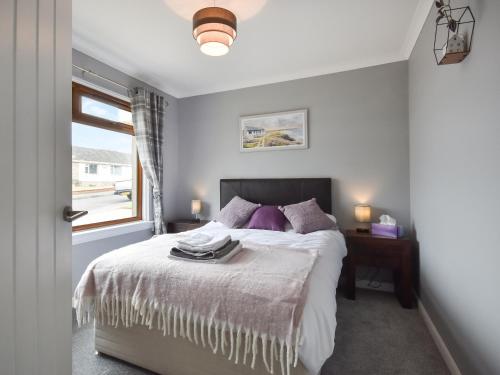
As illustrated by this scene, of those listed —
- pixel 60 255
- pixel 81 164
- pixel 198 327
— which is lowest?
pixel 198 327

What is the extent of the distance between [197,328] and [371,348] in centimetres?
137

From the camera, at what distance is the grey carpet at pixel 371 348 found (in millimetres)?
1652

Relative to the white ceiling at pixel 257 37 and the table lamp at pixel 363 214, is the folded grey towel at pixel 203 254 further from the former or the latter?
the white ceiling at pixel 257 37

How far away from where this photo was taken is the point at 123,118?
127 inches

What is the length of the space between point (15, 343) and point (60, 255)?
274 millimetres

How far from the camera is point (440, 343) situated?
5.98 feet

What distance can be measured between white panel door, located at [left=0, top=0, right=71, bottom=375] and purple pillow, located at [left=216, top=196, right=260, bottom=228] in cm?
215

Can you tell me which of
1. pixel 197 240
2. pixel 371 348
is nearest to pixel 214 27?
pixel 197 240

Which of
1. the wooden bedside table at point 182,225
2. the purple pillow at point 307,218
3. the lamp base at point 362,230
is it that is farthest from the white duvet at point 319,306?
the wooden bedside table at point 182,225

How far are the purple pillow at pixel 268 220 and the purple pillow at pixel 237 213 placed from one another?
10 cm

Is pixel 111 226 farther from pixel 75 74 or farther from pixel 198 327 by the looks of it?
pixel 198 327

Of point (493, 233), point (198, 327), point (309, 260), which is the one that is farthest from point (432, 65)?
point (198, 327)

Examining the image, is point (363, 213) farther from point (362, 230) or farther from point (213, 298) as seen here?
point (213, 298)

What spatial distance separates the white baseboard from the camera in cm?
158
